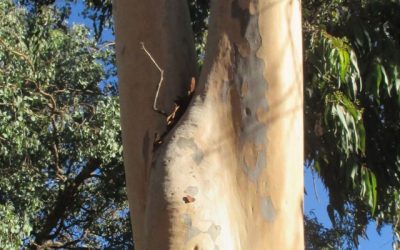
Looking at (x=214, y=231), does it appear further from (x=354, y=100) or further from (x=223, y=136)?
(x=354, y=100)

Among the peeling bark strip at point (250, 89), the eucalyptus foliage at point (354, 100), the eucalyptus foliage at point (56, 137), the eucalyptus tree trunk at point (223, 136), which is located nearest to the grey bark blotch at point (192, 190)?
the eucalyptus tree trunk at point (223, 136)

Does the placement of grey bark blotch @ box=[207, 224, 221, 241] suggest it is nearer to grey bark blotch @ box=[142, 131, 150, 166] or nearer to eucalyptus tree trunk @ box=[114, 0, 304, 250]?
eucalyptus tree trunk @ box=[114, 0, 304, 250]

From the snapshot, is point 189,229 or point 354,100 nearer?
point 189,229

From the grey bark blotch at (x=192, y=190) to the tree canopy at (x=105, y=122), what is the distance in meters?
2.98

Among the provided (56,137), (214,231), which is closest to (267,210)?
(214,231)

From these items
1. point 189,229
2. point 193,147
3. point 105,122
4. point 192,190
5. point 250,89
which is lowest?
point 189,229

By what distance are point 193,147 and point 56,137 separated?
6.63m

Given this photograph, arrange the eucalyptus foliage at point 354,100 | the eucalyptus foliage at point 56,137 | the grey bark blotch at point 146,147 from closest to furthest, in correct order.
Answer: the grey bark blotch at point 146,147 → the eucalyptus foliage at point 354,100 → the eucalyptus foliage at point 56,137

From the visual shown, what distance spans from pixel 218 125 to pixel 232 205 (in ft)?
0.79

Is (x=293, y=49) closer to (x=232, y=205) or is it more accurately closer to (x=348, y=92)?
(x=232, y=205)

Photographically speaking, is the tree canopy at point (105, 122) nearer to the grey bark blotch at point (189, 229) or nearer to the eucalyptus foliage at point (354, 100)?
the eucalyptus foliage at point (354, 100)

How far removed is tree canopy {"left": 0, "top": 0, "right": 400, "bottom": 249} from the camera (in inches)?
207

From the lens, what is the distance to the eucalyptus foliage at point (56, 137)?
7.62 meters

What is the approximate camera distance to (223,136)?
2229mm
